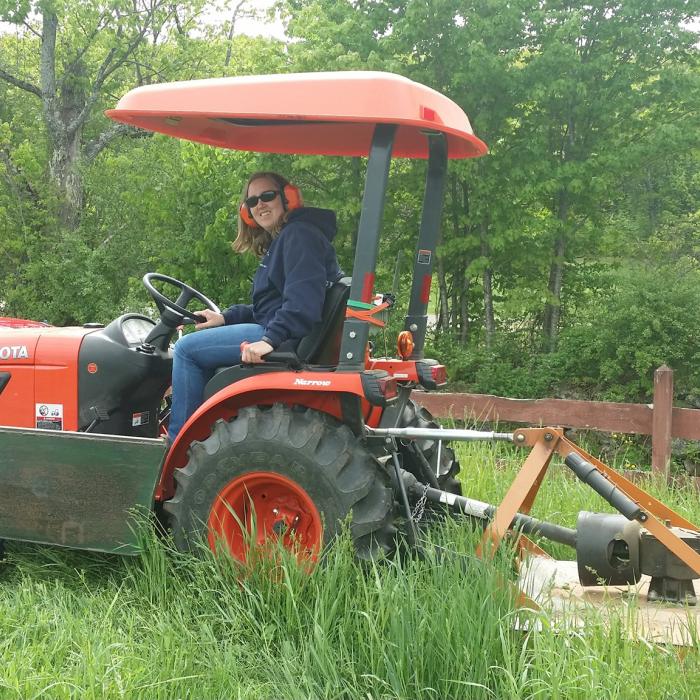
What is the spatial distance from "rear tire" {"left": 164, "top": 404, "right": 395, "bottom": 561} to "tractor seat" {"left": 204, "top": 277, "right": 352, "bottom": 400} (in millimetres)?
196

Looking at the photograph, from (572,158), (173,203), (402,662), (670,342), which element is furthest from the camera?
(173,203)

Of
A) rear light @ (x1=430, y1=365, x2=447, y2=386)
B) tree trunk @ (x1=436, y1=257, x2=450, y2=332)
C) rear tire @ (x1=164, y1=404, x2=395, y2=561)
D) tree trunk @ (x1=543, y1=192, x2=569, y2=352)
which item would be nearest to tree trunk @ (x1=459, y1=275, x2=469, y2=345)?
tree trunk @ (x1=436, y1=257, x2=450, y2=332)

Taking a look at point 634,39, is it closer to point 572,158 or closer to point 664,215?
point 572,158

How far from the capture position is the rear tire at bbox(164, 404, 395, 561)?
3.20 metres

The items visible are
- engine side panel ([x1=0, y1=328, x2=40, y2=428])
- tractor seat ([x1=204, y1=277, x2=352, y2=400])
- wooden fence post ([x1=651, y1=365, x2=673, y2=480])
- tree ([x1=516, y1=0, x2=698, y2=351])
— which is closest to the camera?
tractor seat ([x1=204, y1=277, x2=352, y2=400])

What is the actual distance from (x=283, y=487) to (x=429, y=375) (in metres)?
0.83

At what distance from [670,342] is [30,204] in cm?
1085

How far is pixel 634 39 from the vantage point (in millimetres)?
10602

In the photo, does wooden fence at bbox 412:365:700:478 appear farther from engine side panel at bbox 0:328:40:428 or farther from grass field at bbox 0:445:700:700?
engine side panel at bbox 0:328:40:428

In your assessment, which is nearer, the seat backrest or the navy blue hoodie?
the navy blue hoodie

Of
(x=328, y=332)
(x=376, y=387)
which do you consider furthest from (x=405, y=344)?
(x=376, y=387)

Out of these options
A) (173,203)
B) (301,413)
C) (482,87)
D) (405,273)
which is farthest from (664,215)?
(301,413)

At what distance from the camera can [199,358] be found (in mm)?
3623

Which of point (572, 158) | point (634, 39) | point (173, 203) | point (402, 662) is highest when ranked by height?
point (634, 39)
